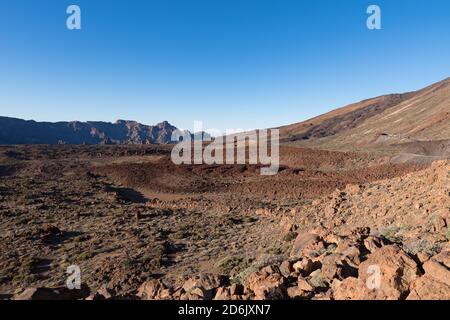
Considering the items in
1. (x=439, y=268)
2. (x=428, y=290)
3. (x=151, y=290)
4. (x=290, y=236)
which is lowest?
(x=290, y=236)

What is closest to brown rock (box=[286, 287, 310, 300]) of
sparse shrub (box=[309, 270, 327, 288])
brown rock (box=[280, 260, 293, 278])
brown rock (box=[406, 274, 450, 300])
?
sparse shrub (box=[309, 270, 327, 288])

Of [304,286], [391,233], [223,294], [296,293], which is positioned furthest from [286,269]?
[391,233]

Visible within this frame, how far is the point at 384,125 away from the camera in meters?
82.0

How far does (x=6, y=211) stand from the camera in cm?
2317

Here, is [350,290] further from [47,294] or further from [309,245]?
[47,294]

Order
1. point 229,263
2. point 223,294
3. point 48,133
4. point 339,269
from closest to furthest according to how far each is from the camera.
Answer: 1. point 223,294
2. point 339,269
3. point 229,263
4. point 48,133

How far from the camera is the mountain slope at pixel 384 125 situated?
61.6 meters

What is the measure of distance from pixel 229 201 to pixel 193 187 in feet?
25.1

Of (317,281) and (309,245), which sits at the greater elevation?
(317,281)

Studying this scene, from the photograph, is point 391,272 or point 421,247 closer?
point 391,272

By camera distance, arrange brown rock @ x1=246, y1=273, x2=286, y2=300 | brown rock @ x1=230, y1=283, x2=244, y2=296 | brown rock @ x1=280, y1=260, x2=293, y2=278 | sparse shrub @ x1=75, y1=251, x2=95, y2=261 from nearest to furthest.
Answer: brown rock @ x1=246, y1=273, x2=286, y2=300, brown rock @ x1=230, y1=283, x2=244, y2=296, brown rock @ x1=280, y1=260, x2=293, y2=278, sparse shrub @ x1=75, y1=251, x2=95, y2=261

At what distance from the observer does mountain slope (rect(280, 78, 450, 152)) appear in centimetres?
6162

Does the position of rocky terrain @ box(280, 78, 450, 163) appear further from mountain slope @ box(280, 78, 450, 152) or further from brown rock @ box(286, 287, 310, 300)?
brown rock @ box(286, 287, 310, 300)
